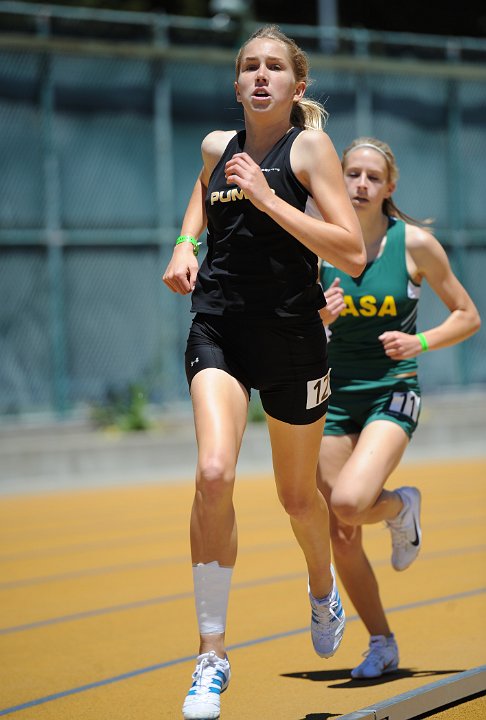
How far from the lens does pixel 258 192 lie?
13.9ft

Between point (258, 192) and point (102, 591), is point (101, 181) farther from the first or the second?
point (258, 192)

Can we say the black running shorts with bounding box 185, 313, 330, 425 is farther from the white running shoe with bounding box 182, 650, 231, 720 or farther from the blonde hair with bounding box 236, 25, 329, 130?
the white running shoe with bounding box 182, 650, 231, 720

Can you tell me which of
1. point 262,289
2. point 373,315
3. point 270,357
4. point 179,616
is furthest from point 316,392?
point 179,616

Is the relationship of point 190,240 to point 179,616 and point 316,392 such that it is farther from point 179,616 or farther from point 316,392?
point 179,616

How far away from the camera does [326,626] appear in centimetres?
494

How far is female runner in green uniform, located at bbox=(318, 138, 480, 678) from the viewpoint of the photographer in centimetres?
564

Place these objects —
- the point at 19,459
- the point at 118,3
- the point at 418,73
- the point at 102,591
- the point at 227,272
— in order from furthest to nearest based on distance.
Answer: the point at 118,3
the point at 418,73
the point at 19,459
the point at 102,591
the point at 227,272

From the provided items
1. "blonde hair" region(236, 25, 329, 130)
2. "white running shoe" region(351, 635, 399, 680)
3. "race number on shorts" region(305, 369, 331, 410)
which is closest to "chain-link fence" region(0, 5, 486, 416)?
"white running shoe" region(351, 635, 399, 680)

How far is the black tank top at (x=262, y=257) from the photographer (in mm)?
4504

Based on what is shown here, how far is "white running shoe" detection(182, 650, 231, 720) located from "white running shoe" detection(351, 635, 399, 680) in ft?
4.42

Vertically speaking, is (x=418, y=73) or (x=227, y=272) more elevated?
(x=418, y=73)

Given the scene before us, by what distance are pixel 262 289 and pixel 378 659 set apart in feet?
6.07

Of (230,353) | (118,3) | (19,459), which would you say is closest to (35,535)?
(19,459)

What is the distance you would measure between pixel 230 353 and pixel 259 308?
0.68ft
